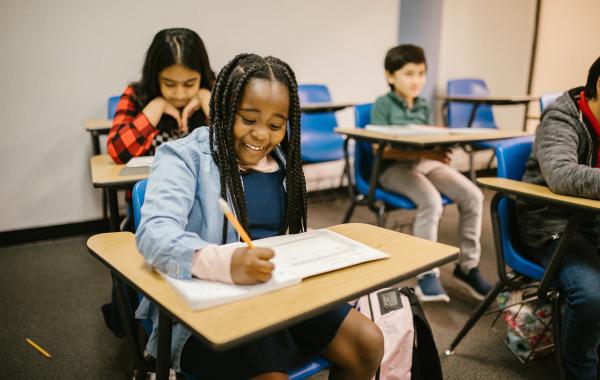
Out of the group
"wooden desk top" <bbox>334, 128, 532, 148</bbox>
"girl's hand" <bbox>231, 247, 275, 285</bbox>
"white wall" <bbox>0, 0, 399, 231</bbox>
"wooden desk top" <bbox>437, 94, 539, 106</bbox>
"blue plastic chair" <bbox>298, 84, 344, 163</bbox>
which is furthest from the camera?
"wooden desk top" <bbox>437, 94, 539, 106</bbox>

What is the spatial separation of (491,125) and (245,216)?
3.95 meters

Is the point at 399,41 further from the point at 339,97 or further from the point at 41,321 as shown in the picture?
the point at 41,321

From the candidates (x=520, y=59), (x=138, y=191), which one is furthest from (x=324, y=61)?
(x=138, y=191)

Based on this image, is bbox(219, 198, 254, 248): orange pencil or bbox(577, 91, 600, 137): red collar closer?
bbox(219, 198, 254, 248): orange pencil

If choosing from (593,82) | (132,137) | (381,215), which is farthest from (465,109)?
(132,137)

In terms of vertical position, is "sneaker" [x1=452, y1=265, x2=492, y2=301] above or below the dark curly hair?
below

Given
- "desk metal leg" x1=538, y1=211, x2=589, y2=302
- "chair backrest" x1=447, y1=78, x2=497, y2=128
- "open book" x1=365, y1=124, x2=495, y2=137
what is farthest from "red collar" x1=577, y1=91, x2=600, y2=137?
"chair backrest" x1=447, y1=78, x2=497, y2=128

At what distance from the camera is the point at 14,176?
311 cm

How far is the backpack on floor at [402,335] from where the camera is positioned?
4.25ft

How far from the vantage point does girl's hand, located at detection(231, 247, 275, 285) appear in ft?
2.57

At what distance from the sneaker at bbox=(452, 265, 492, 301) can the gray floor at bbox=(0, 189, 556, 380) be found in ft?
0.18

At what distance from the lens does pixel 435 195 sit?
92.4 inches

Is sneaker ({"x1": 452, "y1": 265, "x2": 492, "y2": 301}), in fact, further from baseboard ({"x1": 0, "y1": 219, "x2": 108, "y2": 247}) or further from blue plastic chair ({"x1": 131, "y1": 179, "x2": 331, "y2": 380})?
baseboard ({"x1": 0, "y1": 219, "x2": 108, "y2": 247})

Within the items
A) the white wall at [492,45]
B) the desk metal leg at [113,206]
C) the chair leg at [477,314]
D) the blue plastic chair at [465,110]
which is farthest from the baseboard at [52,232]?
the white wall at [492,45]
